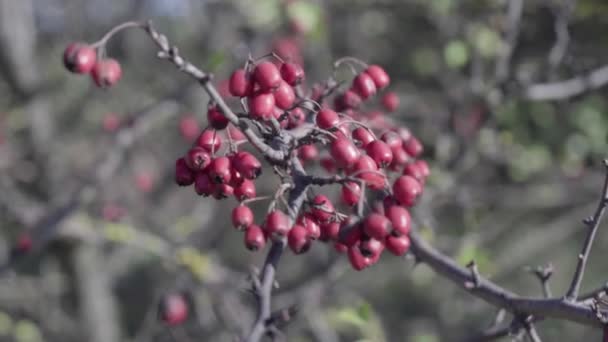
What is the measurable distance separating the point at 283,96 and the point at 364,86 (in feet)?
1.50

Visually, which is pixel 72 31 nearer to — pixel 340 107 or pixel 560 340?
pixel 340 107

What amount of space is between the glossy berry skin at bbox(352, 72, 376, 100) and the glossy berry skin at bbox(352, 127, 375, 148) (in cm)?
18

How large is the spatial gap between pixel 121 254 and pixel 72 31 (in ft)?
7.25

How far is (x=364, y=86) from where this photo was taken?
2.10 metres

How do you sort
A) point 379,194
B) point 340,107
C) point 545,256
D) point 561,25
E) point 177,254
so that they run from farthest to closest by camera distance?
point 545,256 → point 177,254 → point 561,25 → point 340,107 → point 379,194

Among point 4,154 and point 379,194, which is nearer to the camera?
point 379,194

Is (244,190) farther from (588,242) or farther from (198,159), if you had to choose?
(588,242)

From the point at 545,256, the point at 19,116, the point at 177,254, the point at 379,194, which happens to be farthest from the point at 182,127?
the point at 545,256

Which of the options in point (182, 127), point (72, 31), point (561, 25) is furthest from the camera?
point (72, 31)

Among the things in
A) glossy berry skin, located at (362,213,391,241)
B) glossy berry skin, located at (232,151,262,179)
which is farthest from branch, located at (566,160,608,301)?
glossy berry skin, located at (232,151,262,179)

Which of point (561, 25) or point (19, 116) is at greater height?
point (561, 25)

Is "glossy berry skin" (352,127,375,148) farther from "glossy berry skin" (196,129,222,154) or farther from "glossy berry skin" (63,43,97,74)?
"glossy berry skin" (63,43,97,74)

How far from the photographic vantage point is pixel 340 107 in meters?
2.22

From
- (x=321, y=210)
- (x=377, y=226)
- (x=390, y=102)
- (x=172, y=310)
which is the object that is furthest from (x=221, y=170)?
(x=172, y=310)
